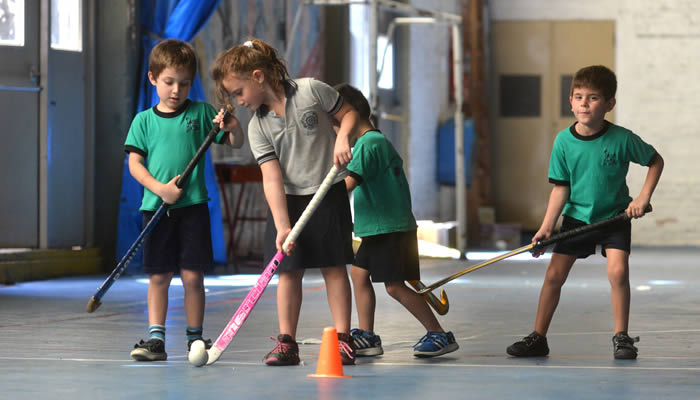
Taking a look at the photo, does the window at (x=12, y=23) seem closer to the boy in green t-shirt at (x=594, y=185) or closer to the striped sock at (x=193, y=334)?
the striped sock at (x=193, y=334)

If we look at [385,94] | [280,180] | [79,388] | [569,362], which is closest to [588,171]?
[569,362]

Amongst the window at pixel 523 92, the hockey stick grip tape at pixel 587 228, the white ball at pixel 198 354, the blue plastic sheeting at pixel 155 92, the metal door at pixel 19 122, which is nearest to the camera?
the white ball at pixel 198 354

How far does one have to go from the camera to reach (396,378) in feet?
11.6

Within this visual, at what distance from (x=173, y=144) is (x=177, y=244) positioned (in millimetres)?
365

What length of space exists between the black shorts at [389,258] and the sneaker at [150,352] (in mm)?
785

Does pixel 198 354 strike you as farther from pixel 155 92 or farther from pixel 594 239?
pixel 155 92

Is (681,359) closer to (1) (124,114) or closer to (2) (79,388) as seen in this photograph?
(2) (79,388)

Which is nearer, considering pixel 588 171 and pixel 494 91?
pixel 588 171

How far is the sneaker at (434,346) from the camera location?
13.5 ft

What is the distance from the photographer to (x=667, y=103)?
51.1 ft

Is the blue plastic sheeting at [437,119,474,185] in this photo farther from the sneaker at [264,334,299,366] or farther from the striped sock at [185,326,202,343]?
the sneaker at [264,334,299,366]

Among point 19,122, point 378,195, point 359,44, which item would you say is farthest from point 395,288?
point 359,44

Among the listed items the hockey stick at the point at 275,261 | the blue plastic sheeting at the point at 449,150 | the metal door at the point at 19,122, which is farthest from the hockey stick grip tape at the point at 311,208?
the blue plastic sheeting at the point at 449,150

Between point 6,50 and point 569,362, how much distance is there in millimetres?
5725
